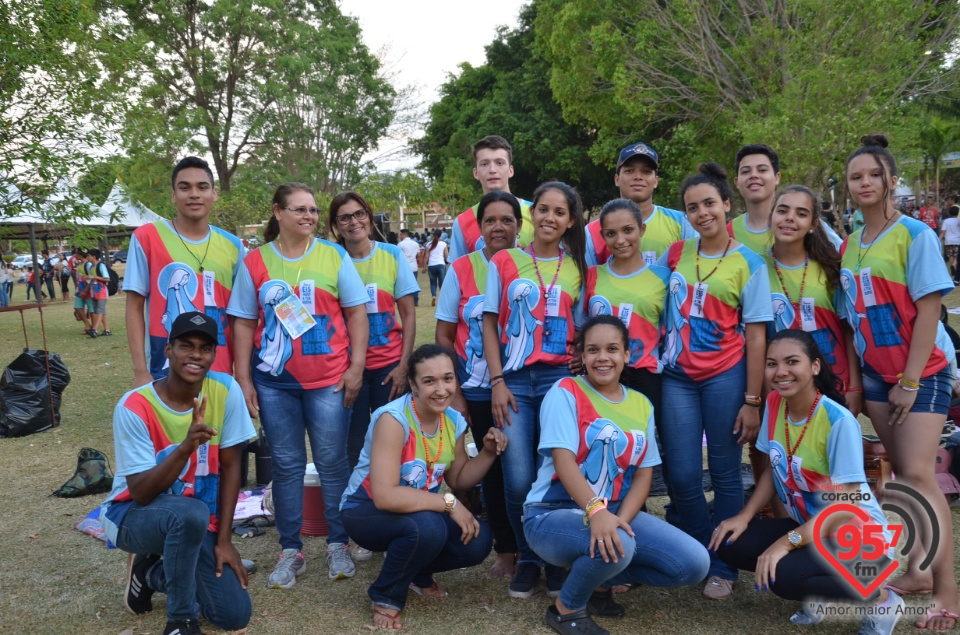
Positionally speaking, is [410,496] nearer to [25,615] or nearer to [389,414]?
[389,414]

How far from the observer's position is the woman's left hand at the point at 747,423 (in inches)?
139

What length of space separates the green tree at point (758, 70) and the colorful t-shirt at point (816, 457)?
946 cm

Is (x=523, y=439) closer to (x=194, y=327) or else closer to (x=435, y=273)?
(x=194, y=327)

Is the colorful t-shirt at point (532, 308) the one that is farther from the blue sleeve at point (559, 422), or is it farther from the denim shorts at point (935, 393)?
the denim shorts at point (935, 393)

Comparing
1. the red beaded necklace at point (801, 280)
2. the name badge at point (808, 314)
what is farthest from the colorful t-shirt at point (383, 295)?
the name badge at point (808, 314)

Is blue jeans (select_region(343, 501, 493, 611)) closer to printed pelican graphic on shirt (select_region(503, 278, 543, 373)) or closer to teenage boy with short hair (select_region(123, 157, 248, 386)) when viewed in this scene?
printed pelican graphic on shirt (select_region(503, 278, 543, 373))

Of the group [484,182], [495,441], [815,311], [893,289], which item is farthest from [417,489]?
[893,289]

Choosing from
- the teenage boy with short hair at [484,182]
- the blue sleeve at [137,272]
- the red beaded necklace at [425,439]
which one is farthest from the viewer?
the teenage boy with short hair at [484,182]

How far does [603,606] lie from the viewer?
11.5 ft

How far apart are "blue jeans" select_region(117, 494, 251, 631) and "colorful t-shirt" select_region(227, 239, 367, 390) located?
842 mm

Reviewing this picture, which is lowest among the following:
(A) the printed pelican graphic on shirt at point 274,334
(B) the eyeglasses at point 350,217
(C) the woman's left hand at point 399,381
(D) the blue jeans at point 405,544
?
(D) the blue jeans at point 405,544

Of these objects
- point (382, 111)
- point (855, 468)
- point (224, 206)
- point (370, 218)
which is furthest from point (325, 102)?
point (855, 468)

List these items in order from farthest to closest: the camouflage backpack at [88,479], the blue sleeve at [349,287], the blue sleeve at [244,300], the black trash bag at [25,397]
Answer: the black trash bag at [25,397]
the camouflage backpack at [88,479]
the blue sleeve at [349,287]
the blue sleeve at [244,300]

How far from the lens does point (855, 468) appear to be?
3.17 meters
